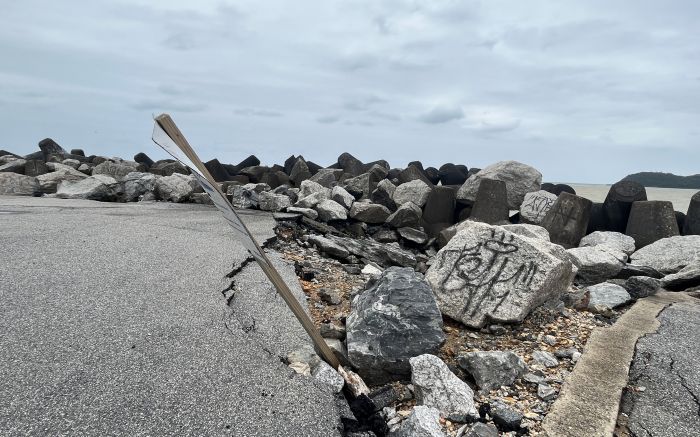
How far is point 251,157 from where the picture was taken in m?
15.6

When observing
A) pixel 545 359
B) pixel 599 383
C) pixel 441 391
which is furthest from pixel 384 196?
pixel 441 391

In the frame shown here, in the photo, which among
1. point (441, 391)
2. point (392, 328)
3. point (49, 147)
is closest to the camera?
point (441, 391)

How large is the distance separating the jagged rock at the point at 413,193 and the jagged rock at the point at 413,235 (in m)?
1.25

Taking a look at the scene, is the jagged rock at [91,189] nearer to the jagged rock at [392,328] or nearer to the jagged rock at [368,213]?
the jagged rock at [368,213]

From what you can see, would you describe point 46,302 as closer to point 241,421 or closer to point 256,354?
point 256,354

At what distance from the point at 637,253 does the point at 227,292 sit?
6.50 meters

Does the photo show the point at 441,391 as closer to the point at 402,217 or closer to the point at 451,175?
the point at 402,217

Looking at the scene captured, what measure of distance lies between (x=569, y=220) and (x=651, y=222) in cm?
134

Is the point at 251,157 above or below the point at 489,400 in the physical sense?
above

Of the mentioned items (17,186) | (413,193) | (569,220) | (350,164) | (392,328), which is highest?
(350,164)

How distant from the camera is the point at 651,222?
337 inches

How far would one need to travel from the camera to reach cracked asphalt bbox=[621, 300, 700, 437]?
2.68m

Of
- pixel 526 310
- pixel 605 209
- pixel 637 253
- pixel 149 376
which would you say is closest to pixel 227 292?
pixel 149 376

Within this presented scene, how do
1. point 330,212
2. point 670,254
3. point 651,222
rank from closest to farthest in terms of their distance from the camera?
point 670,254
point 330,212
point 651,222
